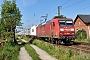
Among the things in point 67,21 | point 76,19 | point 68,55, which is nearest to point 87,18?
point 76,19

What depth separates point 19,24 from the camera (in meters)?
26.6

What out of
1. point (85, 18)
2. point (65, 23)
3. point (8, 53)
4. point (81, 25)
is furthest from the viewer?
point (81, 25)

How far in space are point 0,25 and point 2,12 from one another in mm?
2157

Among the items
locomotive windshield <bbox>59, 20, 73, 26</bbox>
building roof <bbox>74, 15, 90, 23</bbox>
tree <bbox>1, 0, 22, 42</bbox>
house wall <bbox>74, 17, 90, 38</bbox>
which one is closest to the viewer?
locomotive windshield <bbox>59, 20, 73, 26</bbox>

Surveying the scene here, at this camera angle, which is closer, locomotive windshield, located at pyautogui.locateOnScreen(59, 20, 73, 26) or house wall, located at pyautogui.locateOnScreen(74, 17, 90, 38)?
locomotive windshield, located at pyautogui.locateOnScreen(59, 20, 73, 26)

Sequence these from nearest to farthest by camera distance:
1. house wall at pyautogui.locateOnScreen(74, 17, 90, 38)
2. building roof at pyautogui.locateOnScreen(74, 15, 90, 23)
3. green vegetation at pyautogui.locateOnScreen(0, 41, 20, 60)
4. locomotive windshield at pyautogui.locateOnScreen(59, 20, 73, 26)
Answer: green vegetation at pyautogui.locateOnScreen(0, 41, 20, 60) → locomotive windshield at pyautogui.locateOnScreen(59, 20, 73, 26) → house wall at pyautogui.locateOnScreen(74, 17, 90, 38) → building roof at pyautogui.locateOnScreen(74, 15, 90, 23)

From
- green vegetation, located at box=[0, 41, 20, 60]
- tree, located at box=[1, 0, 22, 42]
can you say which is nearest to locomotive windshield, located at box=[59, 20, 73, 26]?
tree, located at box=[1, 0, 22, 42]

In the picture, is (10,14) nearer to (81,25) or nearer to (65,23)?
(65,23)

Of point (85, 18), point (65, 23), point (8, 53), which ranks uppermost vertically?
point (85, 18)

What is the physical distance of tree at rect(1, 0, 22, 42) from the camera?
25641 mm

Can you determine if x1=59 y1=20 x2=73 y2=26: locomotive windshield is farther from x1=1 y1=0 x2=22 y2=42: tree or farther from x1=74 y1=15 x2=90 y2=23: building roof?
x1=74 y1=15 x2=90 y2=23: building roof

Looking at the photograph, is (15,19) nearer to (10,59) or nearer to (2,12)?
(2,12)

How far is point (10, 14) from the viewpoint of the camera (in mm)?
26000

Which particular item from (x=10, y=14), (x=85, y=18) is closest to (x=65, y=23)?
(x=10, y=14)
